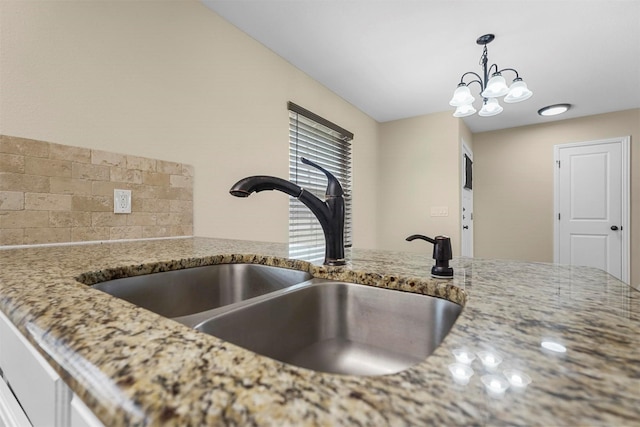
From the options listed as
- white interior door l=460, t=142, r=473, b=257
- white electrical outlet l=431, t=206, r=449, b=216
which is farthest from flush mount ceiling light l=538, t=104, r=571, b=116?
white electrical outlet l=431, t=206, r=449, b=216

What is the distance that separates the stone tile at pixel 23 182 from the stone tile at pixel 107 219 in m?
0.19

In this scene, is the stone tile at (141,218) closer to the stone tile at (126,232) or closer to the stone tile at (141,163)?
the stone tile at (126,232)

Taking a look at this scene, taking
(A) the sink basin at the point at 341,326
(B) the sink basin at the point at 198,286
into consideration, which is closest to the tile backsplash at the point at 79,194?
(B) the sink basin at the point at 198,286

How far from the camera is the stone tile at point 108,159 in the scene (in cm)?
125

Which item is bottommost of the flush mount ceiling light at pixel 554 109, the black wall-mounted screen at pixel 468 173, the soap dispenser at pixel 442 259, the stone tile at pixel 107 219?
the soap dispenser at pixel 442 259

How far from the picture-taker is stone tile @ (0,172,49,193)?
1.02 m

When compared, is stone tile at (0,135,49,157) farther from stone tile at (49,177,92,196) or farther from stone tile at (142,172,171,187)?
stone tile at (142,172,171,187)

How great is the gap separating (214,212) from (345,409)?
5.55 feet

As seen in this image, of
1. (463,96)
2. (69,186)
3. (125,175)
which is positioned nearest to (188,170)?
(125,175)

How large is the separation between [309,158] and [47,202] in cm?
184

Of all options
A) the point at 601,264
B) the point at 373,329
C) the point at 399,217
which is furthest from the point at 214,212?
the point at 601,264

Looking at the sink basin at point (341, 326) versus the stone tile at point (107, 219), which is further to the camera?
the stone tile at point (107, 219)

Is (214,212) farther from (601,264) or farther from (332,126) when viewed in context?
(601,264)

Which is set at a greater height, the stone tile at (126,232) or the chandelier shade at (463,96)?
the chandelier shade at (463,96)
